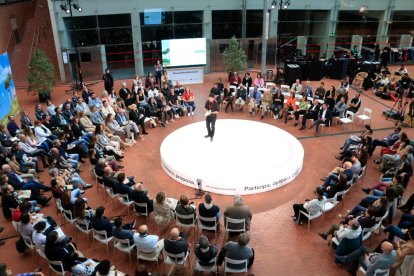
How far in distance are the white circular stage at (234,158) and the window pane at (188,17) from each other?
31.6 ft

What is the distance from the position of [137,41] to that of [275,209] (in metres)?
13.8

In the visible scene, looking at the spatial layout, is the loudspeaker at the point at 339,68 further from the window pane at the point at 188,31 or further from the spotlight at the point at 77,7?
the spotlight at the point at 77,7

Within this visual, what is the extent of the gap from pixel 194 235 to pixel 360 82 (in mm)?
13655

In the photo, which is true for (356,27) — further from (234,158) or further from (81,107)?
(81,107)

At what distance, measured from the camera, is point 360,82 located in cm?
1833

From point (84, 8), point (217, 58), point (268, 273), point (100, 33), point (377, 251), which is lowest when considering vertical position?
point (268, 273)

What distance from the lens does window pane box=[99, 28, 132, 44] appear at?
19.9 m

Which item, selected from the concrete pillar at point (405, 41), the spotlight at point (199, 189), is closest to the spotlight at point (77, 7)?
the spotlight at point (199, 189)

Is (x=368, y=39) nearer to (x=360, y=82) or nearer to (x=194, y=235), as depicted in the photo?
(x=360, y=82)

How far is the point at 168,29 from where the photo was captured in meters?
20.4

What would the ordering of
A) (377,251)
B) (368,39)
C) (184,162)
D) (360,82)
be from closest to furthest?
1. (377,251)
2. (184,162)
3. (360,82)
4. (368,39)

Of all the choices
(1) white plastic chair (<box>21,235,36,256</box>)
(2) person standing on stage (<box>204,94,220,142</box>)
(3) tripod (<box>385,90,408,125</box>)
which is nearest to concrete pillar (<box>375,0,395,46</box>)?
(3) tripod (<box>385,90,408,125</box>)

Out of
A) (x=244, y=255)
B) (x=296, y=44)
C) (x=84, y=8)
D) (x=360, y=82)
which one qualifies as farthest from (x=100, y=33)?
(x=244, y=255)

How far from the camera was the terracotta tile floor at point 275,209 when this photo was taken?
7305mm
